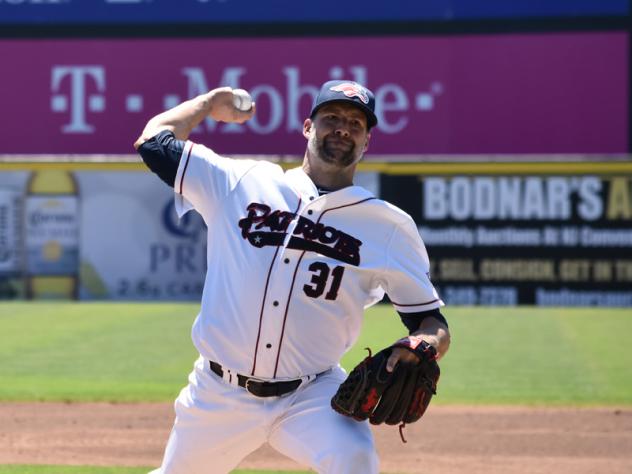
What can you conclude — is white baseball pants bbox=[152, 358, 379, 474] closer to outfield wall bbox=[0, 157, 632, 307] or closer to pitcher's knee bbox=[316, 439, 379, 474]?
pitcher's knee bbox=[316, 439, 379, 474]

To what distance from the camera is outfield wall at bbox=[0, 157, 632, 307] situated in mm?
12547

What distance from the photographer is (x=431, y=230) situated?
41.7ft

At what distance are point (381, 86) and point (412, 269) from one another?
11.2 meters

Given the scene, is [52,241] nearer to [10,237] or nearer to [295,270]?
[10,237]

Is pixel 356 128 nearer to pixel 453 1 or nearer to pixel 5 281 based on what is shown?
pixel 5 281

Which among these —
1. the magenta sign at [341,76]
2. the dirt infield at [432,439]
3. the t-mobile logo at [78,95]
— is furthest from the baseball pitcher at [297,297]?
the t-mobile logo at [78,95]

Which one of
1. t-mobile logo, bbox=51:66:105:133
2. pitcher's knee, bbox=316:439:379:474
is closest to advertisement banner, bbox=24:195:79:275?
t-mobile logo, bbox=51:66:105:133

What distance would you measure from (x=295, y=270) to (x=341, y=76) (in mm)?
11238

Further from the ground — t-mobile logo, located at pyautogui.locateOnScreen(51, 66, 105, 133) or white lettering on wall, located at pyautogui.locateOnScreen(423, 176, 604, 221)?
t-mobile logo, located at pyautogui.locateOnScreen(51, 66, 105, 133)

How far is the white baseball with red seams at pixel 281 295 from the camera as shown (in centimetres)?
378

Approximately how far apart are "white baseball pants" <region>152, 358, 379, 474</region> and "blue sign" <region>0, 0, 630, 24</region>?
11123 millimetres

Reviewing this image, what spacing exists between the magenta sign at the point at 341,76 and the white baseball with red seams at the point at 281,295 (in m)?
11.0

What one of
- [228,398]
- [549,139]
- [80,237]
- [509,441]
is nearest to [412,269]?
→ [228,398]

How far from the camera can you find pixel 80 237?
13.0 meters
